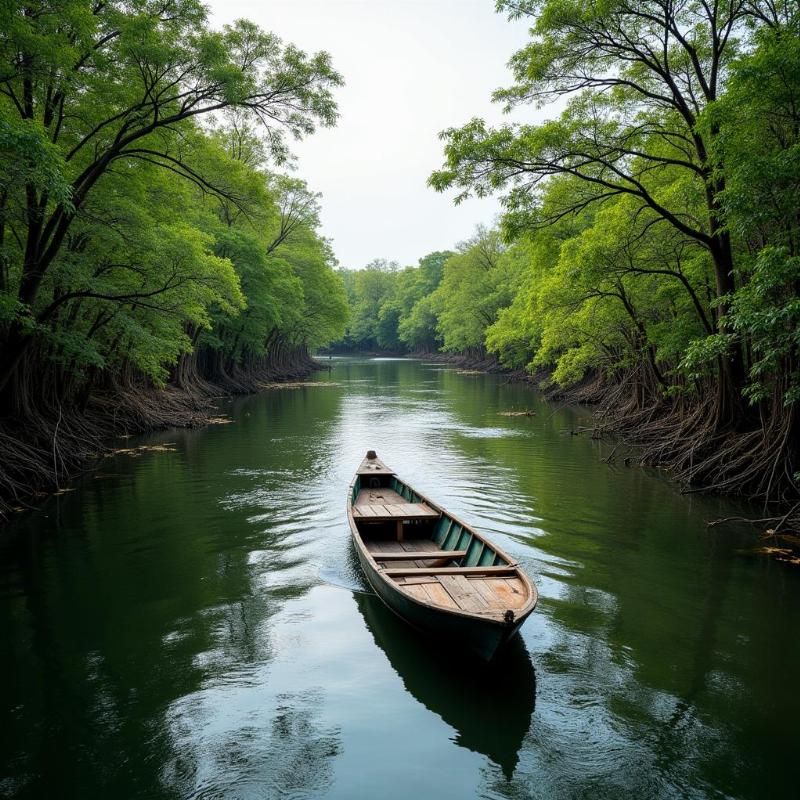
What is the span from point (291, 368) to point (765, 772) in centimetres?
5245

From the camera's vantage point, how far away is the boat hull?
517cm

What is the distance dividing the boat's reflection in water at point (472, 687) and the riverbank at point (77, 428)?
8349 millimetres

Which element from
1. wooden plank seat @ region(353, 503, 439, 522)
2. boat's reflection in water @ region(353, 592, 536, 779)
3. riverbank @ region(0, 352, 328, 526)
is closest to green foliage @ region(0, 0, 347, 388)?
riverbank @ region(0, 352, 328, 526)

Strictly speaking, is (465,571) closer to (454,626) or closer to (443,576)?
(443,576)

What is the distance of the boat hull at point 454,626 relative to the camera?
517cm

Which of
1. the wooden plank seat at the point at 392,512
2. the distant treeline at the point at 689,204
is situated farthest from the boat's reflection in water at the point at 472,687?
the distant treeline at the point at 689,204

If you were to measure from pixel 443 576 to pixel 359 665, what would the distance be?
4.39 feet

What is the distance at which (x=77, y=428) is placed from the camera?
16.0m

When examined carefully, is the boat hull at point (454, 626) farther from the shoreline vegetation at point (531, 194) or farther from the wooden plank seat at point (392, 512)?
the shoreline vegetation at point (531, 194)

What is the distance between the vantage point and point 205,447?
18.6 m

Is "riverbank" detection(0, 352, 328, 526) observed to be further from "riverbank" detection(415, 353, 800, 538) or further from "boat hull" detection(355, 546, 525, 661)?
"riverbank" detection(415, 353, 800, 538)

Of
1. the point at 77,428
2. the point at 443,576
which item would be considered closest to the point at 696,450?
the point at 443,576

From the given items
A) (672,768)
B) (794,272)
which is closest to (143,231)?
(794,272)

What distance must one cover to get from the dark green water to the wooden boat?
1.79ft
